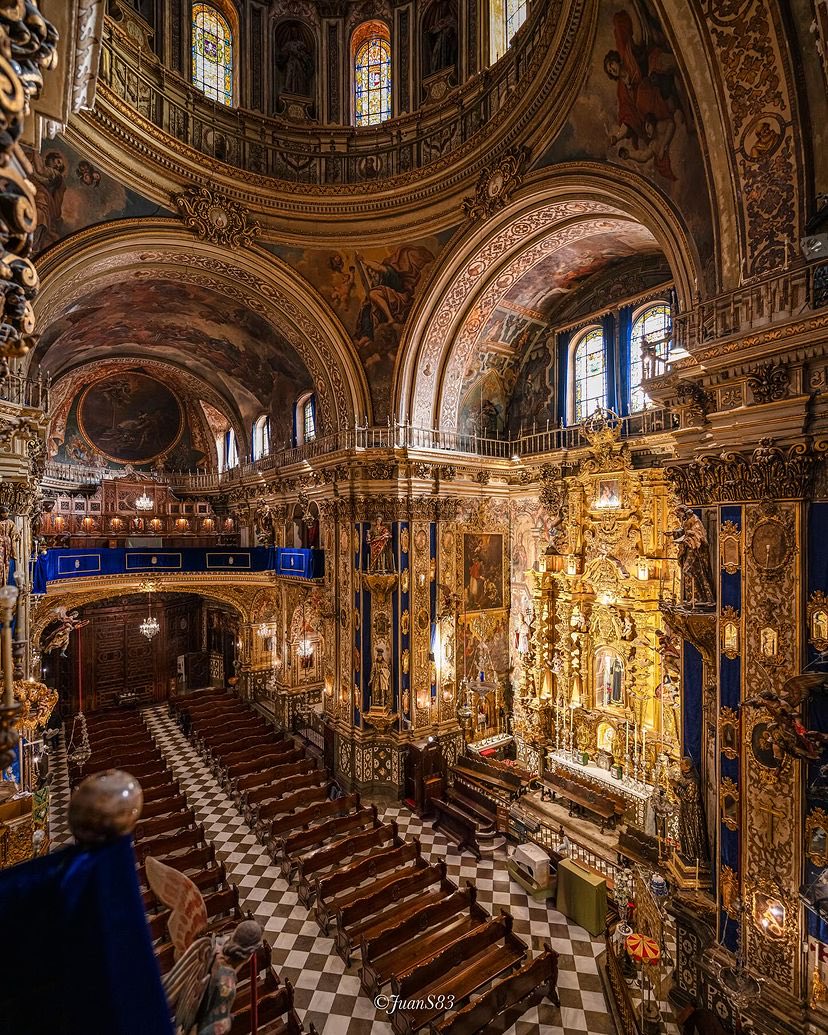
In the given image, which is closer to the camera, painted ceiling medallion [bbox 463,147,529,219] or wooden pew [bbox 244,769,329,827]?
painted ceiling medallion [bbox 463,147,529,219]

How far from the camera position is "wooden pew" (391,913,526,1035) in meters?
7.16

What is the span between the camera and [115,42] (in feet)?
32.7

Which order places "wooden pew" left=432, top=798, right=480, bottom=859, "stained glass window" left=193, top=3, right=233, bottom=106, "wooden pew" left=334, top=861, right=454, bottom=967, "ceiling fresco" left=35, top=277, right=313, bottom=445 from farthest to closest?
"ceiling fresco" left=35, top=277, right=313, bottom=445, "stained glass window" left=193, top=3, right=233, bottom=106, "wooden pew" left=432, top=798, right=480, bottom=859, "wooden pew" left=334, top=861, right=454, bottom=967

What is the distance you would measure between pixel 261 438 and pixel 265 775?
43.7 feet

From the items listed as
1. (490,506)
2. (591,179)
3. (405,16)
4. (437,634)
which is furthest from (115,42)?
(437,634)

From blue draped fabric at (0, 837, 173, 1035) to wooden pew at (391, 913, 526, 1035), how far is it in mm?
7591

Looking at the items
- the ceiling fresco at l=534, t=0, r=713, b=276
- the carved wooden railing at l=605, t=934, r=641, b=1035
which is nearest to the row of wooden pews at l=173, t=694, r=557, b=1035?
the carved wooden railing at l=605, t=934, r=641, b=1035

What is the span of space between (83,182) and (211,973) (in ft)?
42.3

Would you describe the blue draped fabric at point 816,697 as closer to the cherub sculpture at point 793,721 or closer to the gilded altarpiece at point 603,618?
the cherub sculpture at point 793,721

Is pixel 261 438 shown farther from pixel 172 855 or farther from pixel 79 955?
pixel 79 955

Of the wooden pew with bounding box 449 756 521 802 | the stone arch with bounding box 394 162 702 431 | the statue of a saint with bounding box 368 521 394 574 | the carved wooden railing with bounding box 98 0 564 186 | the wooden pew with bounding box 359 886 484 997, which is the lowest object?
the wooden pew with bounding box 449 756 521 802

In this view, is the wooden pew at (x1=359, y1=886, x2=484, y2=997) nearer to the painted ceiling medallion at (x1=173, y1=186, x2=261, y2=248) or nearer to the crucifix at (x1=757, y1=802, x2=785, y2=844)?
the crucifix at (x1=757, y1=802, x2=785, y2=844)

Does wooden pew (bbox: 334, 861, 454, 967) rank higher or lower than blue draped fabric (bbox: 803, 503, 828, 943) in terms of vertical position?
lower

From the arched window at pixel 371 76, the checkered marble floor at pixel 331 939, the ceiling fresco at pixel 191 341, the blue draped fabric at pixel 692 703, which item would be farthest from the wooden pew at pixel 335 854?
the arched window at pixel 371 76
